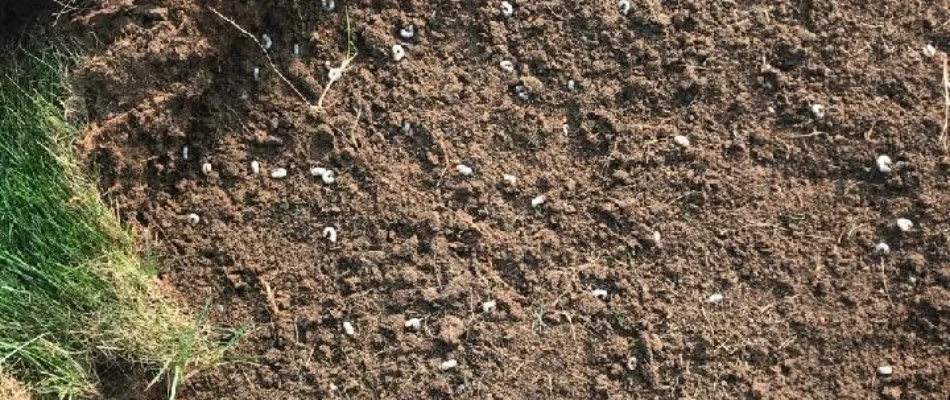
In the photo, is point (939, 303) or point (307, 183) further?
point (307, 183)

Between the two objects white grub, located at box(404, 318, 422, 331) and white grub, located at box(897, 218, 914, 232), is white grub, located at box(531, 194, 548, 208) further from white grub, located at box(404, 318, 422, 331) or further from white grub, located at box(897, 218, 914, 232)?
white grub, located at box(897, 218, 914, 232)

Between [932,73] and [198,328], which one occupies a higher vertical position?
[932,73]

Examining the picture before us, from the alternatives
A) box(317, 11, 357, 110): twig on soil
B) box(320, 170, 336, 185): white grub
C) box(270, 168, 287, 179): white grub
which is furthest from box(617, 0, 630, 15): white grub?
box(270, 168, 287, 179): white grub

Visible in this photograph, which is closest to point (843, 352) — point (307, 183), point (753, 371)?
point (753, 371)

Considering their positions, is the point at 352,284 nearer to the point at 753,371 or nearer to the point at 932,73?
the point at 753,371

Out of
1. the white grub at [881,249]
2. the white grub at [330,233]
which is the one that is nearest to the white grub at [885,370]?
the white grub at [881,249]

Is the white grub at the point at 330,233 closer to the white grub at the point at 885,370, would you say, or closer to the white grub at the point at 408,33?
the white grub at the point at 408,33
